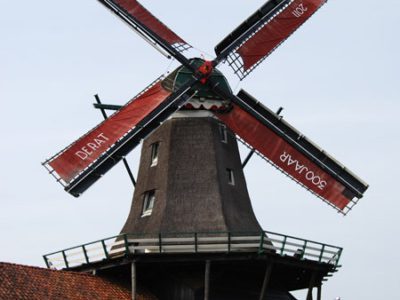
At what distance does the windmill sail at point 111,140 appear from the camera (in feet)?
83.6

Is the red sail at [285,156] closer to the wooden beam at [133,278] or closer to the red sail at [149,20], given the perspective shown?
the red sail at [149,20]

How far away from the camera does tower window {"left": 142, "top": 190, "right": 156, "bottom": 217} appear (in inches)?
1049

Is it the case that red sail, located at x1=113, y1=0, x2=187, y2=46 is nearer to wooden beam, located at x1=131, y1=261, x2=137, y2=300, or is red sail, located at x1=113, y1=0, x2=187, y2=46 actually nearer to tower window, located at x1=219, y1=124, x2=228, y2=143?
tower window, located at x1=219, y1=124, x2=228, y2=143

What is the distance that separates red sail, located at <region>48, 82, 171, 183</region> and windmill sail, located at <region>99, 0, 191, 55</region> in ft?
6.80

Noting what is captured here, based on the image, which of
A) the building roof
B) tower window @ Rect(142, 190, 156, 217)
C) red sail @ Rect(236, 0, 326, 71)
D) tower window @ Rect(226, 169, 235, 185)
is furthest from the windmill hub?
the building roof

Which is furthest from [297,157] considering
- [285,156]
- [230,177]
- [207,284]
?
[207,284]

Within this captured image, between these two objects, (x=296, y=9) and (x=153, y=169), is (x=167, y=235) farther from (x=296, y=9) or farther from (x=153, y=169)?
(x=296, y=9)

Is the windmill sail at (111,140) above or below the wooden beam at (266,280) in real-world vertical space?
above

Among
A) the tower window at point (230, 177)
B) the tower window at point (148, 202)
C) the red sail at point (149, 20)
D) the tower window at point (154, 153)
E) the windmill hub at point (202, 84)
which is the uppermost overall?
the red sail at point (149, 20)

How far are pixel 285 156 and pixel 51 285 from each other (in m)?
9.21

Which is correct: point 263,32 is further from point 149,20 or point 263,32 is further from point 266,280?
point 266,280

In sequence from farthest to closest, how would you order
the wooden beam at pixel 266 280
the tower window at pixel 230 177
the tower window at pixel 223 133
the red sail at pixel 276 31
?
the red sail at pixel 276 31
the tower window at pixel 223 133
the tower window at pixel 230 177
the wooden beam at pixel 266 280

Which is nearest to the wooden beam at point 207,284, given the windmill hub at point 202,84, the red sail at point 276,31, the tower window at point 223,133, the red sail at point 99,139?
the red sail at point 99,139

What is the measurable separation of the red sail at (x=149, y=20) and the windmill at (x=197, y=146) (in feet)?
0.15
